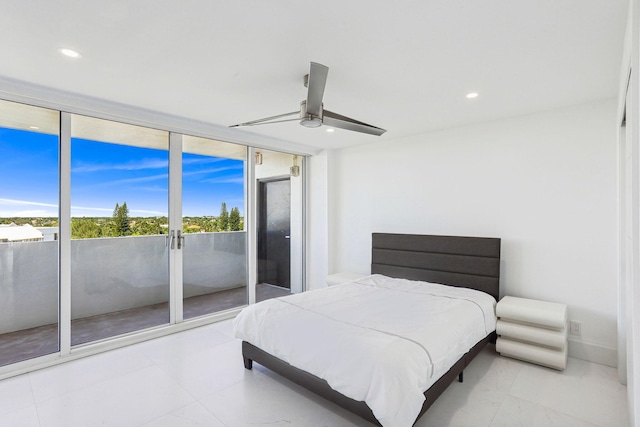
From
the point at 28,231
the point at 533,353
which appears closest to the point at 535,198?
the point at 533,353

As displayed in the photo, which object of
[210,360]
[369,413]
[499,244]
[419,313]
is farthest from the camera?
[499,244]

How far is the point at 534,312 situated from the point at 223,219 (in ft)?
12.5

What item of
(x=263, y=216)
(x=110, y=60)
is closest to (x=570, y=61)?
(x=110, y=60)

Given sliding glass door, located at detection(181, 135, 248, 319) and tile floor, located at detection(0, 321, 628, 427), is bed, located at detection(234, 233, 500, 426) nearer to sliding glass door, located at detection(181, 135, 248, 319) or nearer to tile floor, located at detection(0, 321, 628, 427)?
tile floor, located at detection(0, 321, 628, 427)

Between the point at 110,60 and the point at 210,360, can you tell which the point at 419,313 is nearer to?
the point at 210,360

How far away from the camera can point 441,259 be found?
3.97 metres

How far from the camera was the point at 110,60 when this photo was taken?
2336 millimetres

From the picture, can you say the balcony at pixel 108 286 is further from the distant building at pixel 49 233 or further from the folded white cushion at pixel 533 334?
the folded white cushion at pixel 533 334

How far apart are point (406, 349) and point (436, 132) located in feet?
10.2

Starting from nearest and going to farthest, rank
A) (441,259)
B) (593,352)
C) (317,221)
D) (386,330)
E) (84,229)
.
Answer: (386,330), (593,352), (84,229), (441,259), (317,221)

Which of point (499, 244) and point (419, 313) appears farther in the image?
point (499, 244)

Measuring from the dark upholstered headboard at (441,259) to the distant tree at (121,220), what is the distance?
3.21 m

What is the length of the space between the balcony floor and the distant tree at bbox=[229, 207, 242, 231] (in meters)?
0.92

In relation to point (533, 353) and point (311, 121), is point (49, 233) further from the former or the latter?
point (533, 353)
